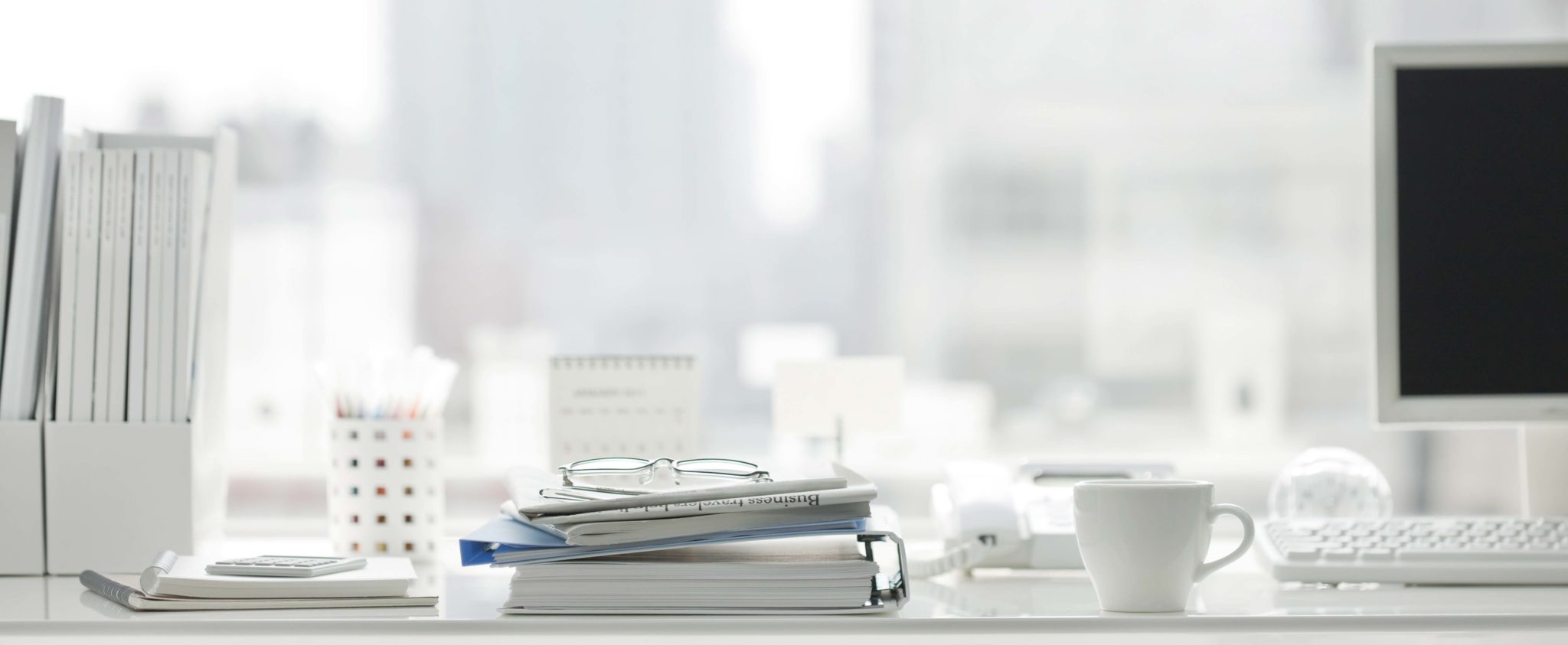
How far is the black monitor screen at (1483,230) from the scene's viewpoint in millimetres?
898

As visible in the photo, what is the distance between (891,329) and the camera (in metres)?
2.05

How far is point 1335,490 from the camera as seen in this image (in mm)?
972

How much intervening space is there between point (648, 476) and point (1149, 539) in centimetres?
29

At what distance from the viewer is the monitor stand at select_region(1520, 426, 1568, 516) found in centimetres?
97

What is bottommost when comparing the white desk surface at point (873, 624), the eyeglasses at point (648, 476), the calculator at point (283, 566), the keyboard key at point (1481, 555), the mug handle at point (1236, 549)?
the white desk surface at point (873, 624)

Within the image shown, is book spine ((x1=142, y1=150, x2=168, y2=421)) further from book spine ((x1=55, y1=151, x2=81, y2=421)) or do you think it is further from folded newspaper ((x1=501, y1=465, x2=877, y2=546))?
folded newspaper ((x1=501, y1=465, x2=877, y2=546))

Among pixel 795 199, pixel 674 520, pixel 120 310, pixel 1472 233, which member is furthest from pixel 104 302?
pixel 795 199

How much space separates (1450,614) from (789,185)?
59.8 inches

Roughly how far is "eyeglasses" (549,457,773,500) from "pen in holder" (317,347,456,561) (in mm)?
202

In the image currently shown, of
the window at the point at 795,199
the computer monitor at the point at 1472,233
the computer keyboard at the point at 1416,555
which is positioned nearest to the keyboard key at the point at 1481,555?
the computer keyboard at the point at 1416,555

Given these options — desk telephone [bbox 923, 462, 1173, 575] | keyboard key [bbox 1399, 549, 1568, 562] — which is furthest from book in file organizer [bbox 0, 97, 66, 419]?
keyboard key [bbox 1399, 549, 1568, 562]

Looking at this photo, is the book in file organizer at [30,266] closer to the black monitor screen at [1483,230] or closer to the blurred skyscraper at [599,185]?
the black monitor screen at [1483,230]

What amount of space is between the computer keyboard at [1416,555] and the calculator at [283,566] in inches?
23.6

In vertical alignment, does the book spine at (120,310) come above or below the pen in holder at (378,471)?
above
